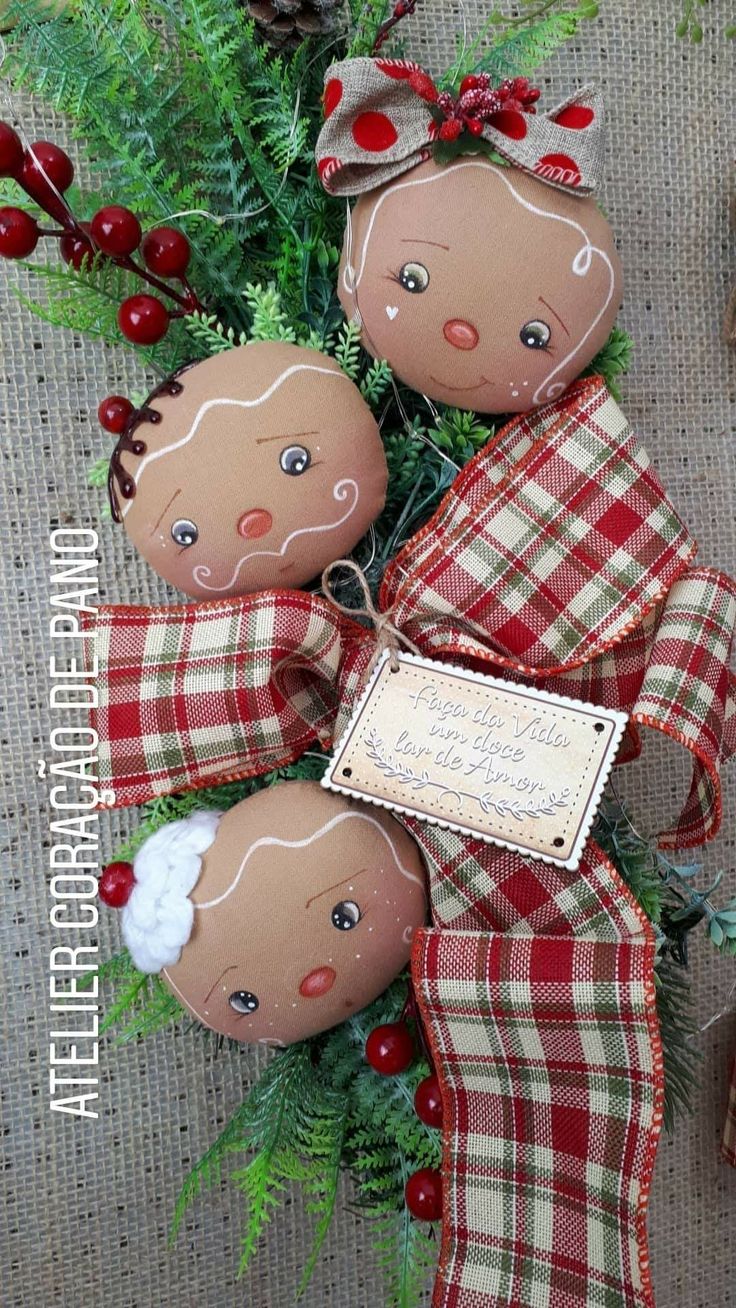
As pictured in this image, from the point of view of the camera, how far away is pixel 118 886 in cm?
81

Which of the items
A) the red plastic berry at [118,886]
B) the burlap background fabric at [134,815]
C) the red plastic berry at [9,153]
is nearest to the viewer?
the red plastic berry at [9,153]

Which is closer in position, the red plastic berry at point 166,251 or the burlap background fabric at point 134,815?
the red plastic berry at point 166,251

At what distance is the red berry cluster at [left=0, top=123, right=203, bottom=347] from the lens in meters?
0.74

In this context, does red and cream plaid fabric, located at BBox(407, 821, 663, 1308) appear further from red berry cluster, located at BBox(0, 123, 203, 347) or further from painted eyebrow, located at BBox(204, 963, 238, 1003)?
red berry cluster, located at BBox(0, 123, 203, 347)

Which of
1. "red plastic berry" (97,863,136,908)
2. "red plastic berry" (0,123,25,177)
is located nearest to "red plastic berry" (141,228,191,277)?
"red plastic berry" (0,123,25,177)

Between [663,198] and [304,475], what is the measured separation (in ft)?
2.00

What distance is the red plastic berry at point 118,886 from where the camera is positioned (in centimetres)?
81

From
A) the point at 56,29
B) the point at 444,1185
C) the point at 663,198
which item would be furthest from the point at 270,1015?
the point at 663,198

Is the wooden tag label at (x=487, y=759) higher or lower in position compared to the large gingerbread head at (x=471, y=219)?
lower

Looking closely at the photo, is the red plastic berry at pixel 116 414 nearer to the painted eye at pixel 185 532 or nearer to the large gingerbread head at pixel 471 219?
the painted eye at pixel 185 532

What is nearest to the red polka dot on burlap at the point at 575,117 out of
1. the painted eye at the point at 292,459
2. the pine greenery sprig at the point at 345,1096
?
the painted eye at the point at 292,459

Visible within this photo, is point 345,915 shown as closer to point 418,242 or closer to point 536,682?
point 536,682

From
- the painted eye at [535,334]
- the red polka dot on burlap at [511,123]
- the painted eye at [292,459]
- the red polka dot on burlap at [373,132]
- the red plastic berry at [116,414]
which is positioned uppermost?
the red polka dot on burlap at [511,123]

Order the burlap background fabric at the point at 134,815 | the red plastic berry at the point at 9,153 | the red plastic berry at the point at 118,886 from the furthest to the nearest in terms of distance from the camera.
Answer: the burlap background fabric at the point at 134,815
the red plastic berry at the point at 118,886
the red plastic berry at the point at 9,153
